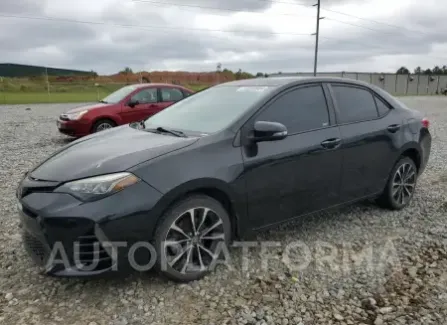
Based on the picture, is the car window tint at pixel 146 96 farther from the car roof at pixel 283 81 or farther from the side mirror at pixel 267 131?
the side mirror at pixel 267 131

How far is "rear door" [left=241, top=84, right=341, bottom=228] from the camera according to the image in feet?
11.1

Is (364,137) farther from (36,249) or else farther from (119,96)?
(119,96)

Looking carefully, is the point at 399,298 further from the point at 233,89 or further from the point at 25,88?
the point at 25,88

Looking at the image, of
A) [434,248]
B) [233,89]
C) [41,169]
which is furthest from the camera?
[233,89]

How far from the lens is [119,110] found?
33.5ft

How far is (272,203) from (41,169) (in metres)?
1.85

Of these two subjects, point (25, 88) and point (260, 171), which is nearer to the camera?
point (260, 171)

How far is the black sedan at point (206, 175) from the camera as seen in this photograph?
2.78 m

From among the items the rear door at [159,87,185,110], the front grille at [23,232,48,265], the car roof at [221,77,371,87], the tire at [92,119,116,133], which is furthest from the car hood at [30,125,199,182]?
the rear door at [159,87,185,110]

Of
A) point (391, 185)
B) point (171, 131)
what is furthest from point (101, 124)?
point (391, 185)

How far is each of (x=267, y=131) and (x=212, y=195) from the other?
26.0 inches

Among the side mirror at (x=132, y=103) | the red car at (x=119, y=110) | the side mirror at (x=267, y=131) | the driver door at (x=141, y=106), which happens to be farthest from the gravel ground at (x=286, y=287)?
the side mirror at (x=132, y=103)

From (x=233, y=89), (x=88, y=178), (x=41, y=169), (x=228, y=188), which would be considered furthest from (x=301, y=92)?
(x=41, y=169)

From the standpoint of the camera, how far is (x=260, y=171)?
3.37 m
